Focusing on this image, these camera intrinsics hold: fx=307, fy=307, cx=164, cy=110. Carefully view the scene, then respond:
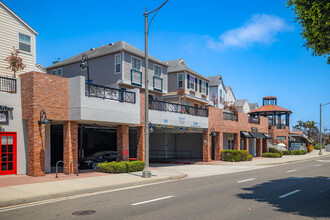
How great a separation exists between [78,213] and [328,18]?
32.3ft

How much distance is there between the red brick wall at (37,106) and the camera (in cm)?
1642

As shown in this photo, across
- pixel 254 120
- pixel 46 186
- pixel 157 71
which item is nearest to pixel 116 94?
pixel 46 186

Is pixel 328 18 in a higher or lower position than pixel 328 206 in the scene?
higher

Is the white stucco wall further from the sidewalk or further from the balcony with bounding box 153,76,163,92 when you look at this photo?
the balcony with bounding box 153,76,163,92

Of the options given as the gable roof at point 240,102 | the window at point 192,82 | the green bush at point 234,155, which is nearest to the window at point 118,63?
the window at point 192,82

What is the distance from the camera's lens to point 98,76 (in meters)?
29.1

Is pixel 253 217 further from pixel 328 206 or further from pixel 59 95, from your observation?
pixel 59 95

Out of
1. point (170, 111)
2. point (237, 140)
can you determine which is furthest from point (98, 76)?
point (237, 140)

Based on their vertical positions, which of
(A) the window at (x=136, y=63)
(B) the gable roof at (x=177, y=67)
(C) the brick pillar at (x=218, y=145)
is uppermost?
(B) the gable roof at (x=177, y=67)

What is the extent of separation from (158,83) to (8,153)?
1745 cm

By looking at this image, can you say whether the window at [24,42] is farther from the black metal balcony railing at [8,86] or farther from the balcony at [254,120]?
the balcony at [254,120]

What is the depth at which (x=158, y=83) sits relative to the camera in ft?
103

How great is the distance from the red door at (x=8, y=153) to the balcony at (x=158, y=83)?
1631 cm

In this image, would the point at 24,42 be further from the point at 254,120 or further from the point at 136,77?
the point at 254,120
